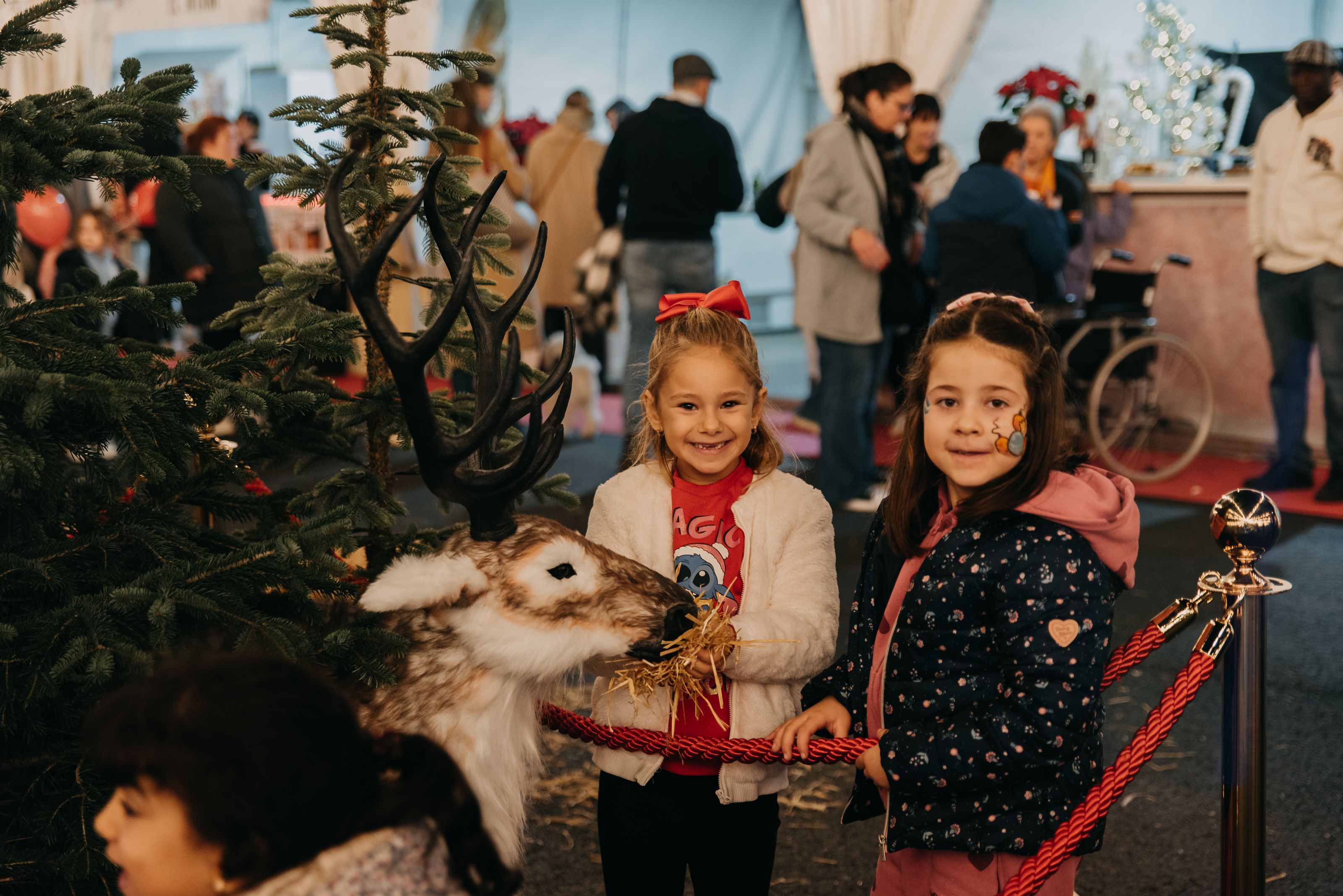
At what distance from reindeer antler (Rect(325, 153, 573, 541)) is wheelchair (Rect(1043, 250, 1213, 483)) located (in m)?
5.22

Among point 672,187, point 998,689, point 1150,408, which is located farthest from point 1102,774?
point 1150,408

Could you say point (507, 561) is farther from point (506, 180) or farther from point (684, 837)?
point (506, 180)

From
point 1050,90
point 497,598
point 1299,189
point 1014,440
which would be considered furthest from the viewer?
point 1050,90

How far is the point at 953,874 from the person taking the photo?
1.98 m

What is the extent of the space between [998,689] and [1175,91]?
819cm

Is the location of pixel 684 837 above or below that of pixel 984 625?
below

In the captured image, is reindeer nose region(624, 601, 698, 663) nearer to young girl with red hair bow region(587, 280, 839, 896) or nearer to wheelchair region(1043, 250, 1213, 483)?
young girl with red hair bow region(587, 280, 839, 896)

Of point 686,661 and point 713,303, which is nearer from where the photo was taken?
point 686,661

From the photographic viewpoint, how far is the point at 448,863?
1430 millimetres

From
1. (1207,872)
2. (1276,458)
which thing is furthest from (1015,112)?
(1207,872)

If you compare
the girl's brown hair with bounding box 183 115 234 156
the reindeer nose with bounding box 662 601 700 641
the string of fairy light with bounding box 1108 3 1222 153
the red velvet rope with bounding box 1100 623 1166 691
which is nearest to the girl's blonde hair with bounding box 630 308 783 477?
the reindeer nose with bounding box 662 601 700 641

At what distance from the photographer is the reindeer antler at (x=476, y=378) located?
5.40ft

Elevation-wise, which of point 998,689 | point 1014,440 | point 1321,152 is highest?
point 1321,152

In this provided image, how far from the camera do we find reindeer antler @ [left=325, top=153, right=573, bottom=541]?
64.8 inches
